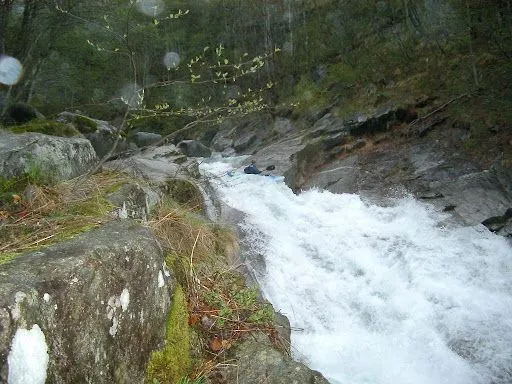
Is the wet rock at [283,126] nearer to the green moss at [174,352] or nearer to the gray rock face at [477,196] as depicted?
the gray rock face at [477,196]

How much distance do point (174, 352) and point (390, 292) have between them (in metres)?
5.57

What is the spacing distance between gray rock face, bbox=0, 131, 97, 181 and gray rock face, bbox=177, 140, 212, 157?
59.1 feet

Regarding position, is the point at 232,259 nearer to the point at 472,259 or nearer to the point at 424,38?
the point at 472,259

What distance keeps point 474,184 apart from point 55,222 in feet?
34.7

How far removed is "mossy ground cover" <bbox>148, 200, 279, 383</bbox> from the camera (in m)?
2.62

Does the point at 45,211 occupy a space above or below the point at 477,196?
above

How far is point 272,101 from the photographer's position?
30.4 meters

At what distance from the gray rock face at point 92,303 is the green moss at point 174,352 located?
60 mm

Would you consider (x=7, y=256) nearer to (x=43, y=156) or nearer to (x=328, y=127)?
(x=43, y=156)

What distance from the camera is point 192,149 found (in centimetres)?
2327

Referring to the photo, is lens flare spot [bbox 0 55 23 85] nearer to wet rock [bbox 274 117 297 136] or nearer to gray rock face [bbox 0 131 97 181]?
gray rock face [bbox 0 131 97 181]

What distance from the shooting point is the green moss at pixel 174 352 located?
2268 mm

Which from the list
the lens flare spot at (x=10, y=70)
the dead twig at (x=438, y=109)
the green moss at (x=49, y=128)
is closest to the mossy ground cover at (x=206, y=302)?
the green moss at (x=49, y=128)

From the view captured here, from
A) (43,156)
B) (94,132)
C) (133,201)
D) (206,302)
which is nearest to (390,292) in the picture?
(133,201)
